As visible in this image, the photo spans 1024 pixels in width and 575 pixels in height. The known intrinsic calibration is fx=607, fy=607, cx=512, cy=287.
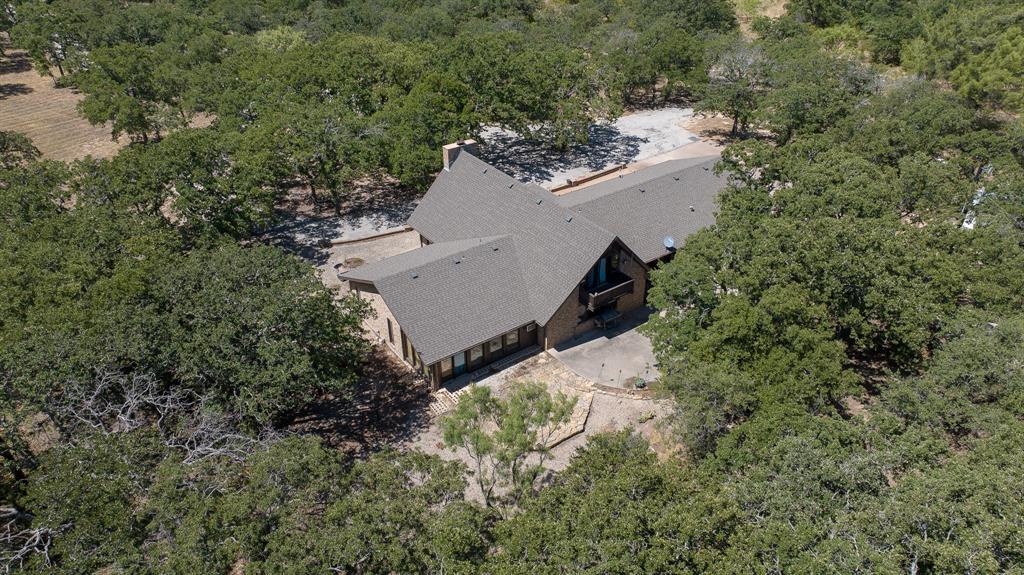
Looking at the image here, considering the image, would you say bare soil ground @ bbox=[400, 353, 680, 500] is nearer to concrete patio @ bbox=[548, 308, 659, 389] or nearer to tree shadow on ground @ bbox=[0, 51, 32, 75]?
concrete patio @ bbox=[548, 308, 659, 389]

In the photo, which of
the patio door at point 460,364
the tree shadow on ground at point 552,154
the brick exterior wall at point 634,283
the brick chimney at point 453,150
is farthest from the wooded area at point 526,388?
the patio door at point 460,364

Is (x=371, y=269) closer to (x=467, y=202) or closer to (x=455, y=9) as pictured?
(x=467, y=202)

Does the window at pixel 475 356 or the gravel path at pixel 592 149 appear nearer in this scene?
the window at pixel 475 356

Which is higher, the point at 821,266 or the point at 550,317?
the point at 821,266

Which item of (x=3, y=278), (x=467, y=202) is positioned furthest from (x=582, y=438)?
(x=3, y=278)

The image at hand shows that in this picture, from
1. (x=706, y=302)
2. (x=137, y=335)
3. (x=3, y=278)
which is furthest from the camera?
(x=706, y=302)

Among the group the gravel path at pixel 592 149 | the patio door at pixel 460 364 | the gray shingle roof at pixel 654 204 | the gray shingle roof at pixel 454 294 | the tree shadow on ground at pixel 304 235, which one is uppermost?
the gray shingle roof at pixel 654 204

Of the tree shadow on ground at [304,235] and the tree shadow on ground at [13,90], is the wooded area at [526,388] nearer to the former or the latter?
the tree shadow on ground at [304,235]

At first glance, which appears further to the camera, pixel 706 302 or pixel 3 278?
pixel 706 302
